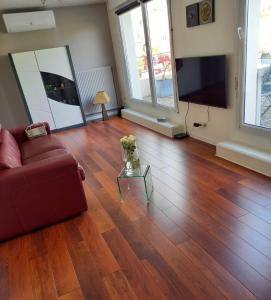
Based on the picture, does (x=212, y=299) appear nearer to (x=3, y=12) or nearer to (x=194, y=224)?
(x=194, y=224)

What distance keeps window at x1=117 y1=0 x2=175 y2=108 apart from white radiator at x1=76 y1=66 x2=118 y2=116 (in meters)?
0.54

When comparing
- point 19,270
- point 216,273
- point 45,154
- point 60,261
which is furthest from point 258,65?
point 19,270

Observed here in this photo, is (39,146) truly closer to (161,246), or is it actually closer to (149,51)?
(161,246)

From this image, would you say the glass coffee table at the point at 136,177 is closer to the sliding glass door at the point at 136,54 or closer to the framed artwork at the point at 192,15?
the framed artwork at the point at 192,15

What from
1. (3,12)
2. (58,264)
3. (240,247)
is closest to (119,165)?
(58,264)

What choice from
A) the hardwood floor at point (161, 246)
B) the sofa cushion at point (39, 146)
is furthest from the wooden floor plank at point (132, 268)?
the sofa cushion at point (39, 146)

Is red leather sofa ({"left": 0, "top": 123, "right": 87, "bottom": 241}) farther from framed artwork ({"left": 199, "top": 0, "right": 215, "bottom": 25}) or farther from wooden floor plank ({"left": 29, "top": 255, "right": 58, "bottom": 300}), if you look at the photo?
framed artwork ({"left": 199, "top": 0, "right": 215, "bottom": 25})

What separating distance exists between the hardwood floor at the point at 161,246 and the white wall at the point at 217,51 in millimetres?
529

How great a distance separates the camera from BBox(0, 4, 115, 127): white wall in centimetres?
518

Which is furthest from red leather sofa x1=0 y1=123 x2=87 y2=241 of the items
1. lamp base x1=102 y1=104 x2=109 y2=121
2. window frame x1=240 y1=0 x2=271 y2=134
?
lamp base x1=102 y1=104 x2=109 y2=121

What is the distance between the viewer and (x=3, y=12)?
193 inches

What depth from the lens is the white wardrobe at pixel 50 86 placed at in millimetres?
4996

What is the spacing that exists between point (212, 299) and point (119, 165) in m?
2.21

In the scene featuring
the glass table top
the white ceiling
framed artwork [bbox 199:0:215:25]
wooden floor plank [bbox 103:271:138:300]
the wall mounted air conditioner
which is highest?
the white ceiling
